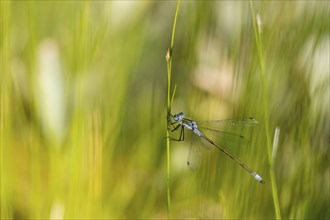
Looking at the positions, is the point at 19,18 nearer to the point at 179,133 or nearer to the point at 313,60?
the point at 179,133

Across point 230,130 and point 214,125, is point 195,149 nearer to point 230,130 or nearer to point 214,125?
point 214,125

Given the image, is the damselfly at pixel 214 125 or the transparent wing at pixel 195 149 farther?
the transparent wing at pixel 195 149

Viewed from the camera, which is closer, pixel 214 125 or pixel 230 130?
pixel 230 130

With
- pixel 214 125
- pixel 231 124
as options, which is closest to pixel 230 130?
pixel 231 124

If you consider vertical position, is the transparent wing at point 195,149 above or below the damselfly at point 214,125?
below

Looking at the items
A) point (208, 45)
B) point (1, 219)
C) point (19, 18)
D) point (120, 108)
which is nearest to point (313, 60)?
point (208, 45)

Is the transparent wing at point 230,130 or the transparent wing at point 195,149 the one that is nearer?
the transparent wing at point 230,130
